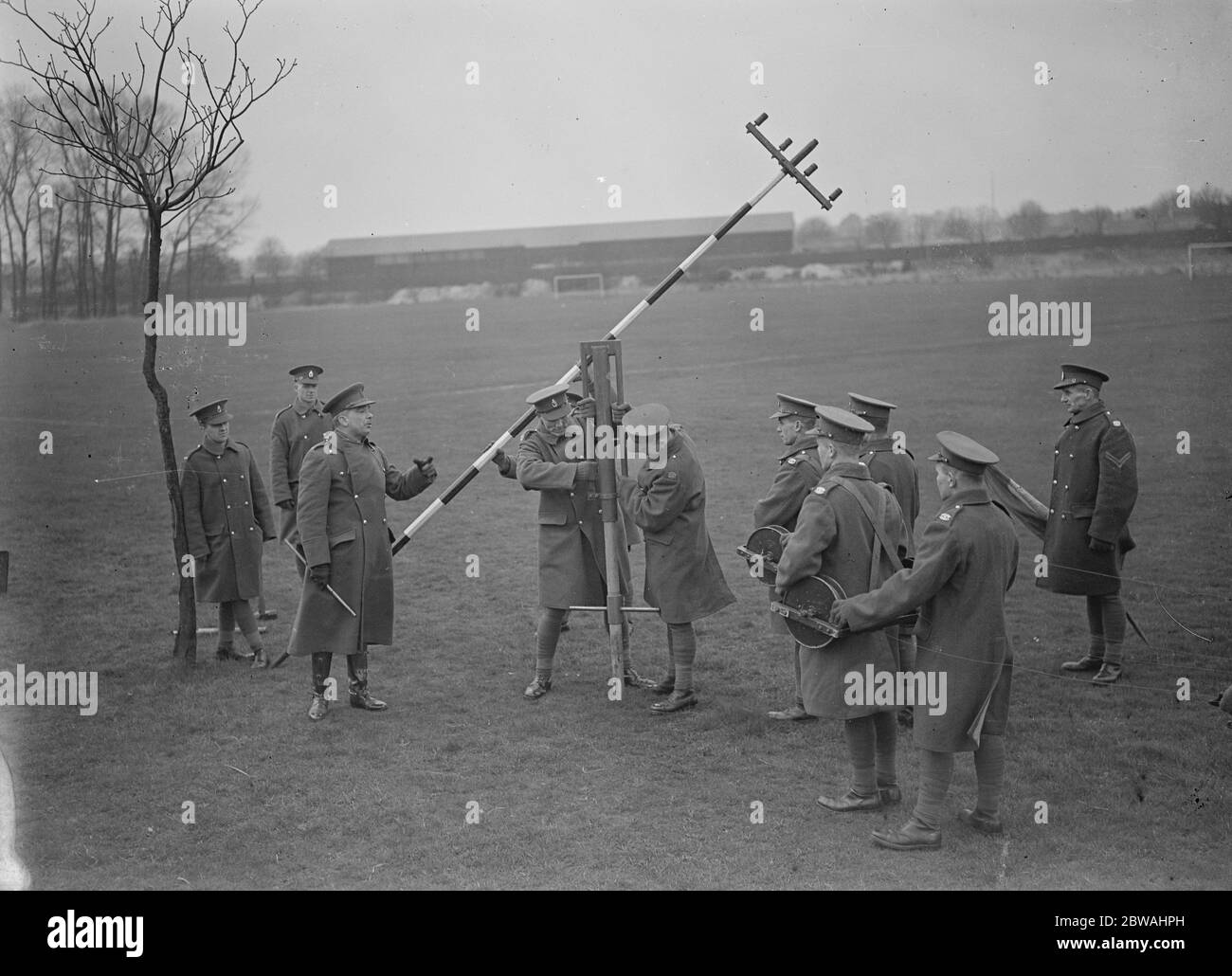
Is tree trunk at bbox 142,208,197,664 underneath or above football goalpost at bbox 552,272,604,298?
underneath

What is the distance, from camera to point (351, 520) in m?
7.48

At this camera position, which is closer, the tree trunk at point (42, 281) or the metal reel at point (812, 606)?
the metal reel at point (812, 606)

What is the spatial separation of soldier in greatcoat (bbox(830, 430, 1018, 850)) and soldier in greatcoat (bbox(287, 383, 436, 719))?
3294mm

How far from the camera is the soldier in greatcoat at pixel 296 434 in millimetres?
8750

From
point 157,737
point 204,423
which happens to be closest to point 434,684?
point 157,737

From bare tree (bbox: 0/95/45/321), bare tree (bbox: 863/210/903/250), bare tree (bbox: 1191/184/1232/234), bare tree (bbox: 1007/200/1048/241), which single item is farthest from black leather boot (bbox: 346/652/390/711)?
bare tree (bbox: 1191/184/1232/234)

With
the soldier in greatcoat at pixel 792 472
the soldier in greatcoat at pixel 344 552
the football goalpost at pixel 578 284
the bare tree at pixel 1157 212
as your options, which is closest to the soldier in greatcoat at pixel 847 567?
the soldier in greatcoat at pixel 792 472

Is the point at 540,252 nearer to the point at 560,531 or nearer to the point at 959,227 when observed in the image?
the point at 959,227

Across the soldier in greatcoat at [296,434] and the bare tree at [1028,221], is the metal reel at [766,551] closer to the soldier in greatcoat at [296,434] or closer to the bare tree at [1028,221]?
the soldier in greatcoat at [296,434]

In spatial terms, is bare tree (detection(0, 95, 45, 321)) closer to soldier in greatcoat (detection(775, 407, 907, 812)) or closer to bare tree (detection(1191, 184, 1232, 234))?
soldier in greatcoat (detection(775, 407, 907, 812))

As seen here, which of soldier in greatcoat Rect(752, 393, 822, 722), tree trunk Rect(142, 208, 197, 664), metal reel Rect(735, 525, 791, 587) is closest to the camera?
metal reel Rect(735, 525, 791, 587)

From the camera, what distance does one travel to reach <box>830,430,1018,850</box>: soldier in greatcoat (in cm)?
546

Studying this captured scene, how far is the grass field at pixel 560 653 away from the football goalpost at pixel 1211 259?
0.45 ft

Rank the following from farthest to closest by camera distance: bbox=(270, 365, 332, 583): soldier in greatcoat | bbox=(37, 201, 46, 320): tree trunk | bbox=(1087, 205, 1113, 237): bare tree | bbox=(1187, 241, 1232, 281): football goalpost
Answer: bbox=(1087, 205, 1113, 237): bare tree
bbox=(1187, 241, 1232, 281): football goalpost
bbox=(37, 201, 46, 320): tree trunk
bbox=(270, 365, 332, 583): soldier in greatcoat
